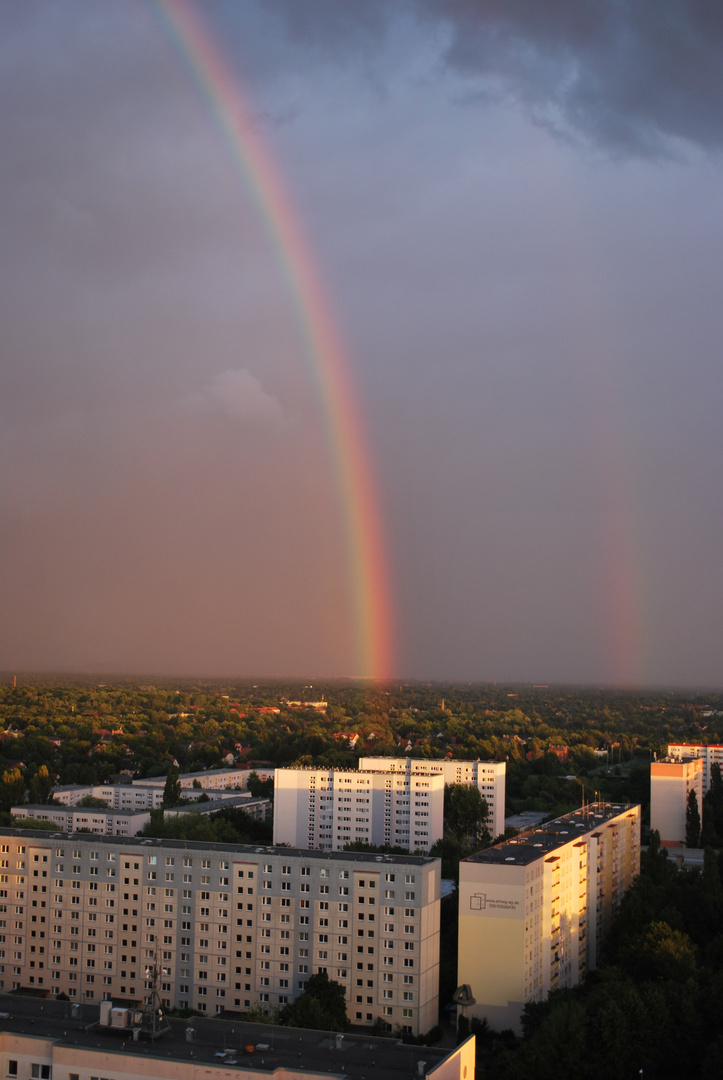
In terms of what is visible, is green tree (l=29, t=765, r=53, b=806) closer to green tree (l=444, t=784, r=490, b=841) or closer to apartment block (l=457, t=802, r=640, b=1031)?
green tree (l=444, t=784, r=490, b=841)

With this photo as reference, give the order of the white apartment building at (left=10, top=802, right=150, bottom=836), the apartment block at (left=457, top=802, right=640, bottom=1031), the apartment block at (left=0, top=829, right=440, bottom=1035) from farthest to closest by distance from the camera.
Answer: the white apartment building at (left=10, top=802, right=150, bottom=836) < the apartment block at (left=0, top=829, right=440, bottom=1035) < the apartment block at (left=457, top=802, right=640, bottom=1031)

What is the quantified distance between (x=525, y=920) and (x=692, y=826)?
28.8 meters

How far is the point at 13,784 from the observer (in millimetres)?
49094

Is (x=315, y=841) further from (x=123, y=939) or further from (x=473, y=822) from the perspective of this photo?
(x=123, y=939)

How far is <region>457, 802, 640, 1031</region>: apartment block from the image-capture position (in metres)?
23.4

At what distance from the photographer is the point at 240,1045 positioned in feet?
53.8

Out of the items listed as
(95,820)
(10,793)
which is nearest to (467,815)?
(95,820)

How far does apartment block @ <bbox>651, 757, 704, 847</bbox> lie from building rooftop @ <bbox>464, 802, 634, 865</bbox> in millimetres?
15473

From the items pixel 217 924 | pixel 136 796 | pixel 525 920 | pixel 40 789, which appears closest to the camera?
pixel 525 920

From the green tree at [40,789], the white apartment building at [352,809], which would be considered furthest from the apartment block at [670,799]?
the green tree at [40,789]

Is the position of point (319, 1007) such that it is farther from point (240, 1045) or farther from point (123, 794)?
point (123, 794)

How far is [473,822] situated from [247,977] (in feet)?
71.6

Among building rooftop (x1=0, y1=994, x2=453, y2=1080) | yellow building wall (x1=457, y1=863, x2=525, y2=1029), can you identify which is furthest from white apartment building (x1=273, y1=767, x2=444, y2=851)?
building rooftop (x1=0, y1=994, x2=453, y2=1080)

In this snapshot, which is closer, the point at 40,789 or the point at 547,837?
the point at 547,837
